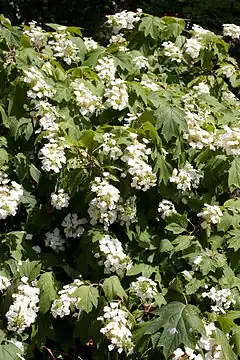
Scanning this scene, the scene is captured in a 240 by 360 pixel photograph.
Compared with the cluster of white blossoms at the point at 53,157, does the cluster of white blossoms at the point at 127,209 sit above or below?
below

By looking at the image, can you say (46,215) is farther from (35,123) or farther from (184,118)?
(184,118)

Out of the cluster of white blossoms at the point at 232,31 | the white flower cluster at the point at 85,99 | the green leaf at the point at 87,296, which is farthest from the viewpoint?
the cluster of white blossoms at the point at 232,31

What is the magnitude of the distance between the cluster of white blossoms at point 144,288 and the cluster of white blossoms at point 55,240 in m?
0.49

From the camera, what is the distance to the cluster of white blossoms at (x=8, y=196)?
9.20 ft

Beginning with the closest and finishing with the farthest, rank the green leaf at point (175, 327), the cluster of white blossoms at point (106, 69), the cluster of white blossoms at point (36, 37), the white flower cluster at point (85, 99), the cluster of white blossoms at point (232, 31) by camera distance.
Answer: the green leaf at point (175, 327), the white flower cluster at point (85, 99), the cluster of white blossoms at point (106, 69), the cluster of white blossoms at point (36, 37), the cluster of white blossoms at point (232, 31)

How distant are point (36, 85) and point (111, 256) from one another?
98cm

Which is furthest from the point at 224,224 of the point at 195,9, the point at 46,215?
the point at 195,9

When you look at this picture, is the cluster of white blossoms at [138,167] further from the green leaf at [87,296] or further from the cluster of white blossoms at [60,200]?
the green leaf at [87,296]

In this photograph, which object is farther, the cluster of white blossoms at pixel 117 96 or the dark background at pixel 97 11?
the dark background at pixel 97 11

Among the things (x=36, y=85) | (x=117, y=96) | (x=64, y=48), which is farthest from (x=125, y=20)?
(x=36, y=85)

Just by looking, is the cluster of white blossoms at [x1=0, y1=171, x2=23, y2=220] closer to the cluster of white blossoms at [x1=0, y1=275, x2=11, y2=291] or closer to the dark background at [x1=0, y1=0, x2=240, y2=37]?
the cluster of white blossoms at [x1=0, y1=275, x2=11, y2=291]

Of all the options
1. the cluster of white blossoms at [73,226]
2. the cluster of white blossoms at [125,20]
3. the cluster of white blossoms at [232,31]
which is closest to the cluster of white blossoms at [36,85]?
the cluster of white blossoms at [73,226]

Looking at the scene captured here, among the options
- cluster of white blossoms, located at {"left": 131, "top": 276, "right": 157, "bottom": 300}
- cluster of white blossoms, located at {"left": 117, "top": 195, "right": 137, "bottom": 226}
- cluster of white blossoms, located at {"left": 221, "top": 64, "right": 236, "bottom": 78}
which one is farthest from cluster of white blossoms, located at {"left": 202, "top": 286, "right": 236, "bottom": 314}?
cluster of white blossoms, located at {"left": 221, "top": 64, "right": 236, "bottom": 78}

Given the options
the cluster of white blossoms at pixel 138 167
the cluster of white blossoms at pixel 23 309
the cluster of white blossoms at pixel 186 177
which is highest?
the cluster of white blossoms at pixel 138 167
